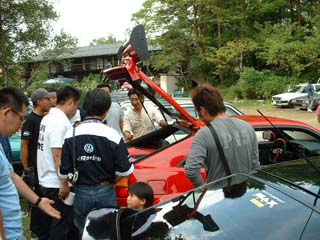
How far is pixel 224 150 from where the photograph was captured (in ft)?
10.1

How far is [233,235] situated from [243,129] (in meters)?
1.35

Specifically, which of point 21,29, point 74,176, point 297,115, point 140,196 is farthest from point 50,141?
point 297,115

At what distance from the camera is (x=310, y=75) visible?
32188 mm

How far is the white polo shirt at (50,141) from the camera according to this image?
3713mm

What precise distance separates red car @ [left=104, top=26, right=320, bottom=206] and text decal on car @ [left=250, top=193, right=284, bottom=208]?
150cm

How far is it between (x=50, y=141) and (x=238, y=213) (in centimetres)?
215

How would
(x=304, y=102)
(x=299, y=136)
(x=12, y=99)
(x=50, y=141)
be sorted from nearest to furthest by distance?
(x=12, y=99) < (x=50, y=141) < (x=299, y=136) < (x=304, y=102)

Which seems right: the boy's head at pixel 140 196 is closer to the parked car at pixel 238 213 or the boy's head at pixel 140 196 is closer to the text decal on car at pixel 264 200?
the parked car at pixel 238 213

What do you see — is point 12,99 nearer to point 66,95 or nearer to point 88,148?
point 88,148

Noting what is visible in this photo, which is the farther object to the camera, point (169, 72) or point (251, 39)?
point (169, 72)

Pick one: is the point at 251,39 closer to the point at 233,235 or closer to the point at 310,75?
the point at 310,75

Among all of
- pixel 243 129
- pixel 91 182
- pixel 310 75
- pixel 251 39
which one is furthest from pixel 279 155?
pixel 251 39

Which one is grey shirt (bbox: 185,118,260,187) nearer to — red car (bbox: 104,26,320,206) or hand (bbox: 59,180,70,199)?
red car (bbox: 104,26,320,206)

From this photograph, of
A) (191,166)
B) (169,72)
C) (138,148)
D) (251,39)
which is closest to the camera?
(191,166)
